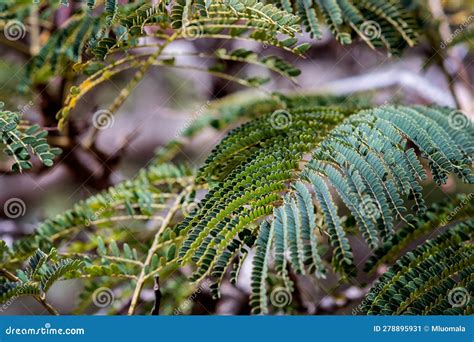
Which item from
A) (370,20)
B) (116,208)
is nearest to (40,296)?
(116,208)

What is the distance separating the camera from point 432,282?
0.79 meters

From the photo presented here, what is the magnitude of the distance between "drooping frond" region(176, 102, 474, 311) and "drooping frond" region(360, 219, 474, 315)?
0.06 meters

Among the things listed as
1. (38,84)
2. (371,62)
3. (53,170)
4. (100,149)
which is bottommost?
(53,170)

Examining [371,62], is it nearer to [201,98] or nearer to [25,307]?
[201,98]

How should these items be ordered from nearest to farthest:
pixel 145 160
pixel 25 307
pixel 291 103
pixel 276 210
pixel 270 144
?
pixel 276 210
pixel 270 144
pixel 291 103
pixel 25 307
pixel 145 160

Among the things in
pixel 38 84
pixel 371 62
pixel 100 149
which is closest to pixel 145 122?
pixel 100 149

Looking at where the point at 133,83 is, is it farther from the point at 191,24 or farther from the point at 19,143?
the point at 19,143

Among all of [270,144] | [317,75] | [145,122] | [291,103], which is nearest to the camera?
[270,144]

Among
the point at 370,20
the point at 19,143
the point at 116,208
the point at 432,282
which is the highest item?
the point at 370,20

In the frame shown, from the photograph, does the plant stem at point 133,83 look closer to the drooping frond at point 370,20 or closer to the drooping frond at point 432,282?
the drooping frond at point 370,20

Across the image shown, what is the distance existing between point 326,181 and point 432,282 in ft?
0.62

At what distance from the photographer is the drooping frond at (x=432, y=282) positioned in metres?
0.78

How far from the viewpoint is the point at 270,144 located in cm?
91

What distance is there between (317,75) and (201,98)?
440 millimetres
